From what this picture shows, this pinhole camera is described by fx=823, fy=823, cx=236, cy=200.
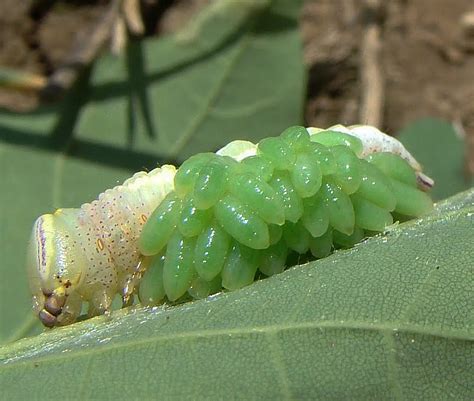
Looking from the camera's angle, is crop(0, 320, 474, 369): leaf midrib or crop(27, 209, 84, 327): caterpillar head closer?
crop(0, 320, 474, 369): leaf midrib

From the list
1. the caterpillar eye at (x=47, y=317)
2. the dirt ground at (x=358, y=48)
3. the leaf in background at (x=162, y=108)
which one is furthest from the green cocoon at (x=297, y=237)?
the dirt ground at (x=358, y=48)

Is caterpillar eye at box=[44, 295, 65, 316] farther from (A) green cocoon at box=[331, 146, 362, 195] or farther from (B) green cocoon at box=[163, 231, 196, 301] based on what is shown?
(A) green cocoon at box=[331, 146, 362, 195]

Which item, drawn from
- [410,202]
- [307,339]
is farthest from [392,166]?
[307,339]

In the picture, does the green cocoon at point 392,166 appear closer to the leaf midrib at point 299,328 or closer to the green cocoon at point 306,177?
the green cocoon at point 306,177

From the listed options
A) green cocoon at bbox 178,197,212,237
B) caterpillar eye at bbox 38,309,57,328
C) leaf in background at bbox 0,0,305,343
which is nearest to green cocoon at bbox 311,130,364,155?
green cocoon at bbox 178,197,212,237

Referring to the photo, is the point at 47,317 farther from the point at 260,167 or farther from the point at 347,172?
the point at 347,172

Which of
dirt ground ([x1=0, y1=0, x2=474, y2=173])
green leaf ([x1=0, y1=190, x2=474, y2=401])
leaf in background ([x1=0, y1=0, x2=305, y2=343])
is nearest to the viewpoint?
green leaf ([x1=0, y1=190, x2=474, y2=401])

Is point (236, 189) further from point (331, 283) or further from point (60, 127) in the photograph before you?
point (60, 127)
